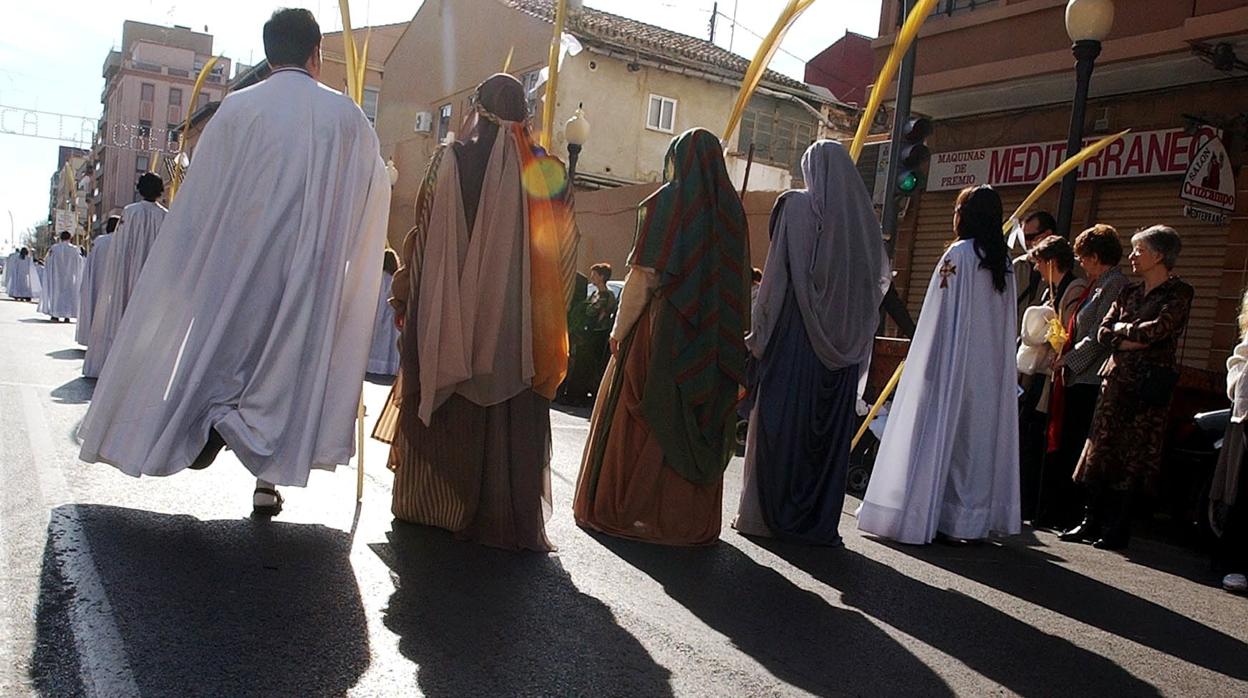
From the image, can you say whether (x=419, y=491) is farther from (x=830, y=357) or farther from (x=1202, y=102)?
(x=1202, y=102)

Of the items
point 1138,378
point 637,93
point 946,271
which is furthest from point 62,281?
point 1138,378

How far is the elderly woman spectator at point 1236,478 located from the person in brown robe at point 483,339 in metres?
3.66

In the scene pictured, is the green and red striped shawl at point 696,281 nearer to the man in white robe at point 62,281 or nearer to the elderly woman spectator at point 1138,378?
the elderly woman spectator at point 1138,378

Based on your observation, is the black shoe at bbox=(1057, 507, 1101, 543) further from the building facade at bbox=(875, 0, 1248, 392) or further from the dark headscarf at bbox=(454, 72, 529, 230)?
the building facade at bbox=(875, 0, 1248, 392)

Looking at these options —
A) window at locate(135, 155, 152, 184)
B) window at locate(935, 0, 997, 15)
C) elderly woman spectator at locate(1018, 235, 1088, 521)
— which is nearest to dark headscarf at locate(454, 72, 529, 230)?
elderly woman spectator at locate(1018, 235, 1088, 521)

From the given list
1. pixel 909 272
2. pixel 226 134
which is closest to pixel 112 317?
pixel 226 134

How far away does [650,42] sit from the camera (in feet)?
94.2

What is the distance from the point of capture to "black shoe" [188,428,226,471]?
482 centimetres

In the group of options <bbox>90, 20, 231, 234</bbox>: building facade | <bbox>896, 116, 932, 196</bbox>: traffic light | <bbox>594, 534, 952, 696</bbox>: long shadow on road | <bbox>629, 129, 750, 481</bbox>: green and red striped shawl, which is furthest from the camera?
<bbox>90, 20, 231, 234</bbox>: building facade

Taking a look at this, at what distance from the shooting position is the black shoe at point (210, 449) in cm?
482

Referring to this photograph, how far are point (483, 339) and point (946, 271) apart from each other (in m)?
2.90

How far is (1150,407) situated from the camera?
6988 millimetres

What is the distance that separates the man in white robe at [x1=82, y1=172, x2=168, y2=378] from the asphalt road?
16.4 feet

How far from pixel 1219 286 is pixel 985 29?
4620mm
